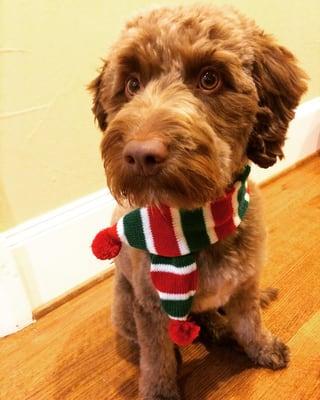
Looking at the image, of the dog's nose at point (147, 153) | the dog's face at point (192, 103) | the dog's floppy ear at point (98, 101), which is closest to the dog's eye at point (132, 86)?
the dog's face at point (192, 103)

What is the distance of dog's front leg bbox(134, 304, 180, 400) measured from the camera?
3.56 feet

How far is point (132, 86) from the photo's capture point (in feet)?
3.13

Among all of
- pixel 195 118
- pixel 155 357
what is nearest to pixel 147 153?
pixel 195 118

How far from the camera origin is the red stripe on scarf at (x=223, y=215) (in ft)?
3.23

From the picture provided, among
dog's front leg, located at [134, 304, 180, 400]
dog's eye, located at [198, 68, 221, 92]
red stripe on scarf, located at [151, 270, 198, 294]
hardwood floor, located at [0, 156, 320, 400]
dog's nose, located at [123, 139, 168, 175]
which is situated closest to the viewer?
dog's nose, located at [123, 139, 168, 175]

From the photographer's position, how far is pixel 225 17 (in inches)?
35.3

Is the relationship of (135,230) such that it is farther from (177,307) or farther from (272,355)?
(272,355)

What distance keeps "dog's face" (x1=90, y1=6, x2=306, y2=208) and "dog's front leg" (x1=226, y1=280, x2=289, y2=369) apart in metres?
0.42

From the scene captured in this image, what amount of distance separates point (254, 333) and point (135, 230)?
1.56 feet

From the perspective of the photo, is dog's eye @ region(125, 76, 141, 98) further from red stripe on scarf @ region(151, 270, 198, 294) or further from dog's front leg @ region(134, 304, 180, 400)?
dog's front leg @ region(134, 304, 180, 400)

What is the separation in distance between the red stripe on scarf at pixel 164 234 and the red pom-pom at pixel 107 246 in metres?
0.11

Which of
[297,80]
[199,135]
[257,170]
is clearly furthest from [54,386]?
[257,170]

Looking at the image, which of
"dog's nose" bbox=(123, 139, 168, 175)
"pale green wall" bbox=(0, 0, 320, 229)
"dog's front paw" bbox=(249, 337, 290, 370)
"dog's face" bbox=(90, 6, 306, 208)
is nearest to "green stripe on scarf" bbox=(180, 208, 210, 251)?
"dog's face" bbox=(90, 6, 306, 208)

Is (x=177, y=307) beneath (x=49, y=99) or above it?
beneath
